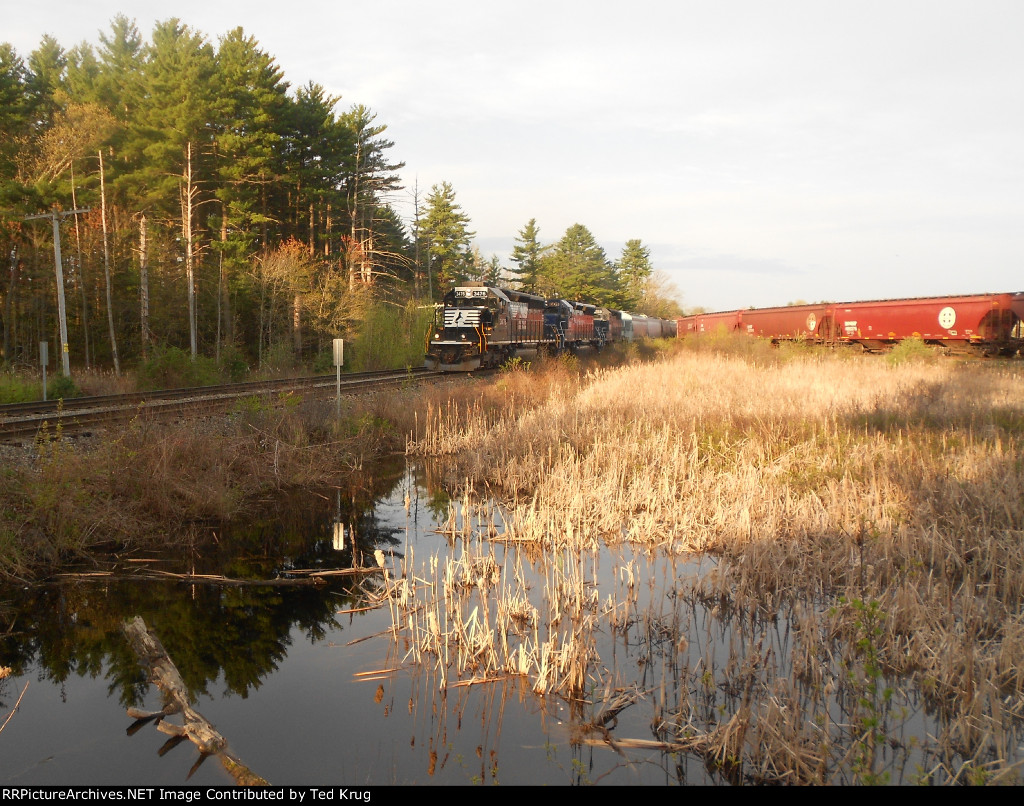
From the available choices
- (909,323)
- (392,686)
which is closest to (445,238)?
(909,323)

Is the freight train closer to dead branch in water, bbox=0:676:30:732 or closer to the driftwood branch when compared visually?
the driftwood branch

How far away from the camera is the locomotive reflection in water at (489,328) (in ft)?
89.6

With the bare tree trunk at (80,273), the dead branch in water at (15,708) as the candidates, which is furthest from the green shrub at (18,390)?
the dead branch in water at (15,708)

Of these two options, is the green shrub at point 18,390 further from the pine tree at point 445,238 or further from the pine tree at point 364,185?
the pine tree at point 445,238

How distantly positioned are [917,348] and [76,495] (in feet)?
95.3

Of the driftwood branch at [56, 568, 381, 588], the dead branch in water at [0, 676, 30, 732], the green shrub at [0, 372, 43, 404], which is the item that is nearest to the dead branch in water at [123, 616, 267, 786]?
the dead branch in water at [0, 676, 30, 732]

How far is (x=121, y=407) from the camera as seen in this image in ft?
44.9

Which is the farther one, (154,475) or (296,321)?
(296,321)

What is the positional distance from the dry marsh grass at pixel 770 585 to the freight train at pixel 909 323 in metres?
16.8

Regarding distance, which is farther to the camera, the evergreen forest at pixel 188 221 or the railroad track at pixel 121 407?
the evergreen forest at pixel 188 221

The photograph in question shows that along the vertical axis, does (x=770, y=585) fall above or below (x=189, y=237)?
below

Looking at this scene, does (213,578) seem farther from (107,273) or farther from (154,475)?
(107,273)

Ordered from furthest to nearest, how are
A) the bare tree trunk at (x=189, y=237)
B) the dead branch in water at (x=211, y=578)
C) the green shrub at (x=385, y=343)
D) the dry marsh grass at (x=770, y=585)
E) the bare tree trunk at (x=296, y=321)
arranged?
1. the bare tree trunk at (x=296, y=321)
2. the green shrub at (x=385, y=343)
3. the bare tree trunk at (x=189, y=237)
4. the dead branch in water at (x=211, y=578)
5. the dry marsh grass at (x=770, y=585)

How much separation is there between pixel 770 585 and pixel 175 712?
5522mm
